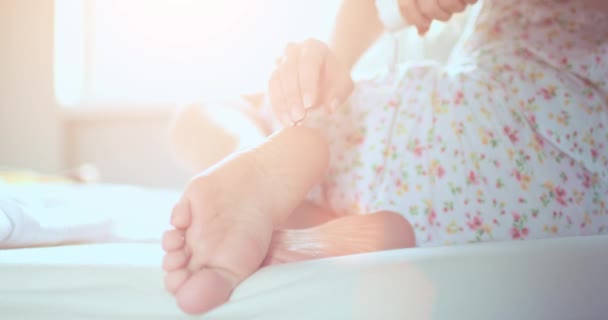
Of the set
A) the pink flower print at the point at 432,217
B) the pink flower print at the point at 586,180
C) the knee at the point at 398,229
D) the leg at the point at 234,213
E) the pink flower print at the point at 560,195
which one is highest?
the leg at the point at 234,213

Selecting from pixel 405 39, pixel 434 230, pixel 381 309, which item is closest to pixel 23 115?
pixel 405 39

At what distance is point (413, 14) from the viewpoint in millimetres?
712

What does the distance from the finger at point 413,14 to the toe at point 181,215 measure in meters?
0.40

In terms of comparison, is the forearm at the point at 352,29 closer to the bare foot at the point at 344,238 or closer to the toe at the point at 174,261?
the bare foot at the point at 344,238

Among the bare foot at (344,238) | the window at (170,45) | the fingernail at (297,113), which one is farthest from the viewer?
the window at (170,45)

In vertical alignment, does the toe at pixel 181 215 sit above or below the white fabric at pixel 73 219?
above

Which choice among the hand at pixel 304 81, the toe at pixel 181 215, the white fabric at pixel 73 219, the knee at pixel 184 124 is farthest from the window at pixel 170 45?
the toe at pixel 181 215

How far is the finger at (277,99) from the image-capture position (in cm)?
64

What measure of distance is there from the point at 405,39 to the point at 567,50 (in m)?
0.89

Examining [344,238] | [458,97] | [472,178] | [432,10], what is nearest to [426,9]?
[432,10]

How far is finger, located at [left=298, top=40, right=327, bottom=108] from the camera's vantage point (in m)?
0.62

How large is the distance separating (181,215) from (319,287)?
0.45 ft

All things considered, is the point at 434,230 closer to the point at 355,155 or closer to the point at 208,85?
the point at 355,155

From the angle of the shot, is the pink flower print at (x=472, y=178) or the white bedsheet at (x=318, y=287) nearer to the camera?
A: the white bedsheet at (x=318, y=287)
